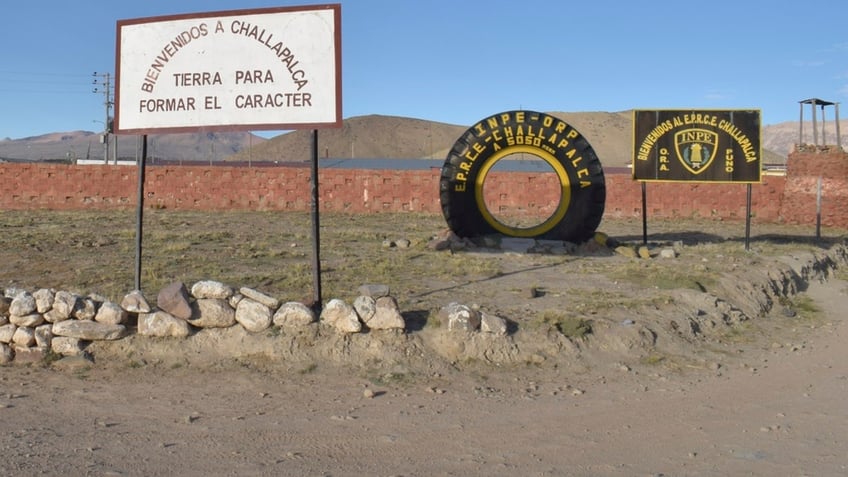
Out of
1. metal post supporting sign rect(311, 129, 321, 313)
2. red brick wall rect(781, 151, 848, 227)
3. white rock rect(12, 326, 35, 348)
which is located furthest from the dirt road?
red brick wall rect(781, 151, 848, 227)

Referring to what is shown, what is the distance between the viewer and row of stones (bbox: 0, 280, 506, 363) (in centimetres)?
734

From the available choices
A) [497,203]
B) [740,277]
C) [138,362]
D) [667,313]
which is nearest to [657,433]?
[667,313]

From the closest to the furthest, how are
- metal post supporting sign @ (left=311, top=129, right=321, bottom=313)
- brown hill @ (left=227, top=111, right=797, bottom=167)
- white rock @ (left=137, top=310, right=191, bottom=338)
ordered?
1. white rock @ (left=137, top=310, right=191, bottom=338)
2. metal post supporting sign @ (left=311, top=129, right=321, bottom=313)
3. brown hill @ (left=227, top=111, right=797, bottom=167)

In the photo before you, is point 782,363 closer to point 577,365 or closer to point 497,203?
point 577,365

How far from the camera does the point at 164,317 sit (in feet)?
24.4

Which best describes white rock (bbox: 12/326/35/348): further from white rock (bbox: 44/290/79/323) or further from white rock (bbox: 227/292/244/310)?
white rock (bbox: 227/292/244/310)

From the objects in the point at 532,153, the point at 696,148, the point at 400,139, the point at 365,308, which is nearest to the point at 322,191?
the point at 532,153

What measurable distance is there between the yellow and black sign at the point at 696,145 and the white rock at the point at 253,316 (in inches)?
380

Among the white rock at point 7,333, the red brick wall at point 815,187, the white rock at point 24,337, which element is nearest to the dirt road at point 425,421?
the white rock at point 24,337

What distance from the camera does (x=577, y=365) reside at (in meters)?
7.45

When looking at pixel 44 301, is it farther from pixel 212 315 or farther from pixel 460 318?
pixel 460 318

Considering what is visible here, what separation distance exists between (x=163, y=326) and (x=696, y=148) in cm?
1095

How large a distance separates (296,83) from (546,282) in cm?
413

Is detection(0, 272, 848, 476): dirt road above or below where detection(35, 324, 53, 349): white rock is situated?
below
